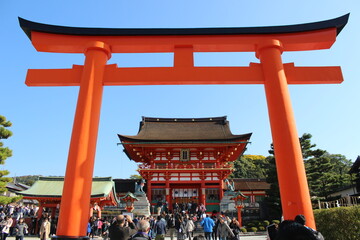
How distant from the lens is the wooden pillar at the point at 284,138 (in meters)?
5.60

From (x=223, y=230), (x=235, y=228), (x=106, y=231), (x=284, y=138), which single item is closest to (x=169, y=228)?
(x=106, y=231)

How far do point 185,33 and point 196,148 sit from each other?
16674mm

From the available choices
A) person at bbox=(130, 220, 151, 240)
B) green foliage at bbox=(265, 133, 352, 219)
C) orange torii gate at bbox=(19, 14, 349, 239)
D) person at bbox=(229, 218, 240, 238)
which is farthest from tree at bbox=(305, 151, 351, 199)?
person at bbox=(130, 220, 151, 240)

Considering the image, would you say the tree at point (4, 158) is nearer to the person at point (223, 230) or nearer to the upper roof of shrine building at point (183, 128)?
the upper roof of shrine building at point (183, 128)

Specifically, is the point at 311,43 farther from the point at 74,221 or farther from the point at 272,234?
the point at 74,221

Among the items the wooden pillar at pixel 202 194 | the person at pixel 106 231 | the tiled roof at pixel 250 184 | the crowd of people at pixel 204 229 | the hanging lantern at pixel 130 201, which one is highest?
Result: the tiled roof at pixel 250 184

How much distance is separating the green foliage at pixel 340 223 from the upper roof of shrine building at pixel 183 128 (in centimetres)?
1657

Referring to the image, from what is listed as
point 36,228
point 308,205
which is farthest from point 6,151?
point 308,205

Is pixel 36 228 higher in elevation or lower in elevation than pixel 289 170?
lower

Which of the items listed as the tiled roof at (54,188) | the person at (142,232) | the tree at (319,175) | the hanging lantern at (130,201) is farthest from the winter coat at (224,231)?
the tree at (319,175)

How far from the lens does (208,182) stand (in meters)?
22.3

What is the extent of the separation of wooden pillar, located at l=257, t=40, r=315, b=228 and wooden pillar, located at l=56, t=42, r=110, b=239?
4.27 meters

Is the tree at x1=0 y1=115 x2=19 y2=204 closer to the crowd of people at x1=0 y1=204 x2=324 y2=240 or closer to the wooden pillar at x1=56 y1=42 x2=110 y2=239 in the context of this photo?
the crowd of people at x1=0 y1=204 x2=324 y2=240

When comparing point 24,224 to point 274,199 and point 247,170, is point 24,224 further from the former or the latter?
point 247,170
